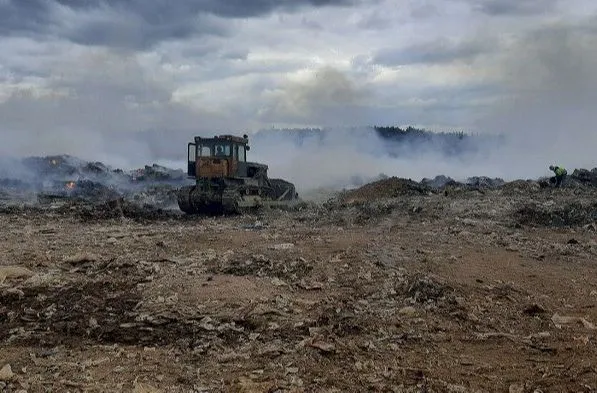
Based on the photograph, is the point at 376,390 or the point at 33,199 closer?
the point at 376,390

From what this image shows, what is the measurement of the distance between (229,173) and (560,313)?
1570 cm

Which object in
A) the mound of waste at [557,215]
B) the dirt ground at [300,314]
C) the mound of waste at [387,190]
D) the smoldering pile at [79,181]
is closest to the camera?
the dirt ground at [300,314]

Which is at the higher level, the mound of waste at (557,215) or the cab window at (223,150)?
the cab window at (223,150)

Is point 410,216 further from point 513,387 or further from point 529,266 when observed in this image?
point 513,387

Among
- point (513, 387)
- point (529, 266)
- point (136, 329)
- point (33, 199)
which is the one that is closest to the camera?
point (513, 387)

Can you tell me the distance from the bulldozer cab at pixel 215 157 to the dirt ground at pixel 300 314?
330 inches

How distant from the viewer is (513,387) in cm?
568

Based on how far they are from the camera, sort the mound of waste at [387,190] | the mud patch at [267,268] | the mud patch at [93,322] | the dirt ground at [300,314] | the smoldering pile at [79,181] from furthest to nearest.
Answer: the smoldering pile at [79,181]
the mound of waste at [387,190]
the mud patch at [267,268]
the mud patch at [93,322]
the dirt ground at [300,314]

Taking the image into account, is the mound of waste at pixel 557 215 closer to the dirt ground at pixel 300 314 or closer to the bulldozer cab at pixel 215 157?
the dirt ground at pixel 300 314

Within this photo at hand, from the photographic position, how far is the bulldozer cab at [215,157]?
22516 mm

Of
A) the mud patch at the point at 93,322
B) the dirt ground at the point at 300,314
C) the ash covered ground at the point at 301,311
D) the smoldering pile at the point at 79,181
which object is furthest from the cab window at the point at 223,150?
the mud patch at the point at 93,322

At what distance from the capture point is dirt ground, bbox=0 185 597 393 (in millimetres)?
6012

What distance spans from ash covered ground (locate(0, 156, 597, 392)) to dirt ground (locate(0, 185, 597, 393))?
25 mm

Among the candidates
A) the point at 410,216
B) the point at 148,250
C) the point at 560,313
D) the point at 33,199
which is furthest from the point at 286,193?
the point at 560,313
